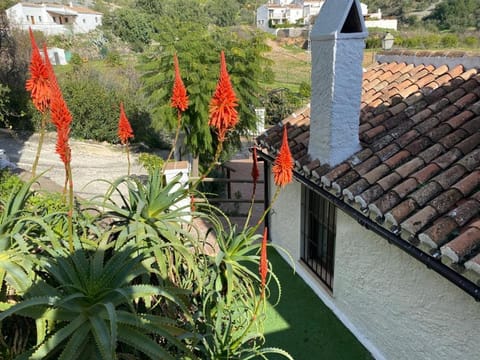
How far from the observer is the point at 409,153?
171 inches

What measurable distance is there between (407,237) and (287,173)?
149 centimetres

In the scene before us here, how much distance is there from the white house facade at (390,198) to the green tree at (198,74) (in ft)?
10.7

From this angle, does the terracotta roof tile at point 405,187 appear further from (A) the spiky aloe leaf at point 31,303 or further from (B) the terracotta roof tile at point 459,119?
(A) the spiky aloe leaf at point 31,303

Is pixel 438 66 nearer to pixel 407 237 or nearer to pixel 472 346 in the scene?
pixel 407 237

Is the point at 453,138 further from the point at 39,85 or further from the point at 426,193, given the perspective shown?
the point at 39,85

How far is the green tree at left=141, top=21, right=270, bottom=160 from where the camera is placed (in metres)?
8.86

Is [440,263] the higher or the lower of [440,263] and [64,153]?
the lower

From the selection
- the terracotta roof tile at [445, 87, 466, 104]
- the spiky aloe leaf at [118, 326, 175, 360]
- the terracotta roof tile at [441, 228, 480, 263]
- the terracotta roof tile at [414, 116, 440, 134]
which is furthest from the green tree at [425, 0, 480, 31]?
the spiky aloe leaf at [118, 326, 175, 360]

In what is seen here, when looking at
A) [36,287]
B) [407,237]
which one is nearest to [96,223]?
[36,287]

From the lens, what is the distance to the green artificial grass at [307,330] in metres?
4.70

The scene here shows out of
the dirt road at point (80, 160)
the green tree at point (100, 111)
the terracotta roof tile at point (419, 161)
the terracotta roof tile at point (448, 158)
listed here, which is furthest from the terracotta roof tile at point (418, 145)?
the green tree at point (100, 111)

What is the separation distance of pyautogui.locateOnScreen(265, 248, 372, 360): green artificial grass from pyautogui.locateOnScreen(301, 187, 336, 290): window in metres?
0.42

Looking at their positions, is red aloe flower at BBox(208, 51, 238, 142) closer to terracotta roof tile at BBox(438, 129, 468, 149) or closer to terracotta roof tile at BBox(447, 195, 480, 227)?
terracotta roof tile at BBox(447, 195, 480, 227)

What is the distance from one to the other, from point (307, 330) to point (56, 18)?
6183 centimetres
